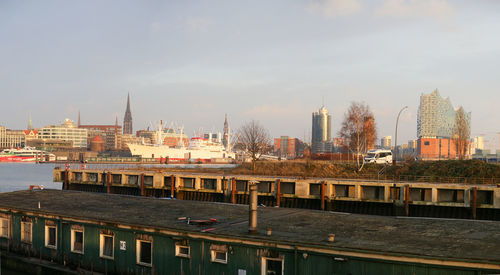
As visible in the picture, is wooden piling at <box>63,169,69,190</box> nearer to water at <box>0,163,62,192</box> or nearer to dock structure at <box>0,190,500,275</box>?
water at <box>0,163,62,192</box>

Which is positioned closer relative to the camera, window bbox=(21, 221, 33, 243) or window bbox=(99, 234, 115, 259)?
window bbox=(99, 234, 115, 259)

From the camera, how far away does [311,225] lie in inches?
794

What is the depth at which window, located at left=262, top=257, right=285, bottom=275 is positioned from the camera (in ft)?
53.6

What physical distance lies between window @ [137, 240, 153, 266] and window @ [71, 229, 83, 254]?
3945 millimetres

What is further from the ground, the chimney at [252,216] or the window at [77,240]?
the chimney at [252,216]

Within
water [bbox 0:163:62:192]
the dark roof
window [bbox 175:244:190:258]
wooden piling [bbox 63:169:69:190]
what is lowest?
water [bbox 0:163:62:192]

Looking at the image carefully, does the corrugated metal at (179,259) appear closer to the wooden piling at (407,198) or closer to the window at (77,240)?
the window at (77,240)

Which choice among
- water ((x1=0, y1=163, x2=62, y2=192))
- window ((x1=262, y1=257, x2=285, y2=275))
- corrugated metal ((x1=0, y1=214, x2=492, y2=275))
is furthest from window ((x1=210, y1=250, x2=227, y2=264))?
water ((x1=0, y1=163, x2=62, y2=192))

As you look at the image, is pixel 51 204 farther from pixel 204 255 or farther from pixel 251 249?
pixel 251 249

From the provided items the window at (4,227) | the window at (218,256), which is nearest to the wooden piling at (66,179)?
the window at (4,227)

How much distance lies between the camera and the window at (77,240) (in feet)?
72.4

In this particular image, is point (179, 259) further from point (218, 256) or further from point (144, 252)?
point (144, 252)

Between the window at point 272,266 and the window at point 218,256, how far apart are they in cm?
185

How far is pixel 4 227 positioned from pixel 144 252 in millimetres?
11823
